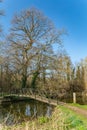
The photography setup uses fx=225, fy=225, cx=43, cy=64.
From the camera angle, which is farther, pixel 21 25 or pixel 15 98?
pixel 21 25

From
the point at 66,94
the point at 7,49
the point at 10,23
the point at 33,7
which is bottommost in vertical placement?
the point at 66,94

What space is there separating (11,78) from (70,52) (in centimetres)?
836

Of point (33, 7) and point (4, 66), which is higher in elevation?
point (33, 7)

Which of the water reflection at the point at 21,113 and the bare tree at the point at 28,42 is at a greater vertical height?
the bare tree at the point at 28,42

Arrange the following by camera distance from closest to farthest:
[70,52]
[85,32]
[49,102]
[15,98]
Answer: [49,102] → [15,98] → [85,32] → [70,52]

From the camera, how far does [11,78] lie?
26625 millimetres

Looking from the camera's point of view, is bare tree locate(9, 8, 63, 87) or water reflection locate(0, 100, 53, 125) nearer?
water reflection locate(0, 100, 53, 125)

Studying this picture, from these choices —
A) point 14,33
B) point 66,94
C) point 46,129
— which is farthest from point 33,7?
point 46,129

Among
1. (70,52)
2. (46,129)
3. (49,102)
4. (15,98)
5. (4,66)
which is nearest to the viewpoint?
(46,129)

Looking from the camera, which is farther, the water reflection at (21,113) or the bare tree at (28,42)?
the bare tree at (28,42)

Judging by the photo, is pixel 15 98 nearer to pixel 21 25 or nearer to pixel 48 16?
pixel 21 25

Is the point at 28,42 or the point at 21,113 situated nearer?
the point at 21,113

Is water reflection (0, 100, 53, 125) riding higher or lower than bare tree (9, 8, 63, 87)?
lower

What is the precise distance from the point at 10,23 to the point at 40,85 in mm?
8062
